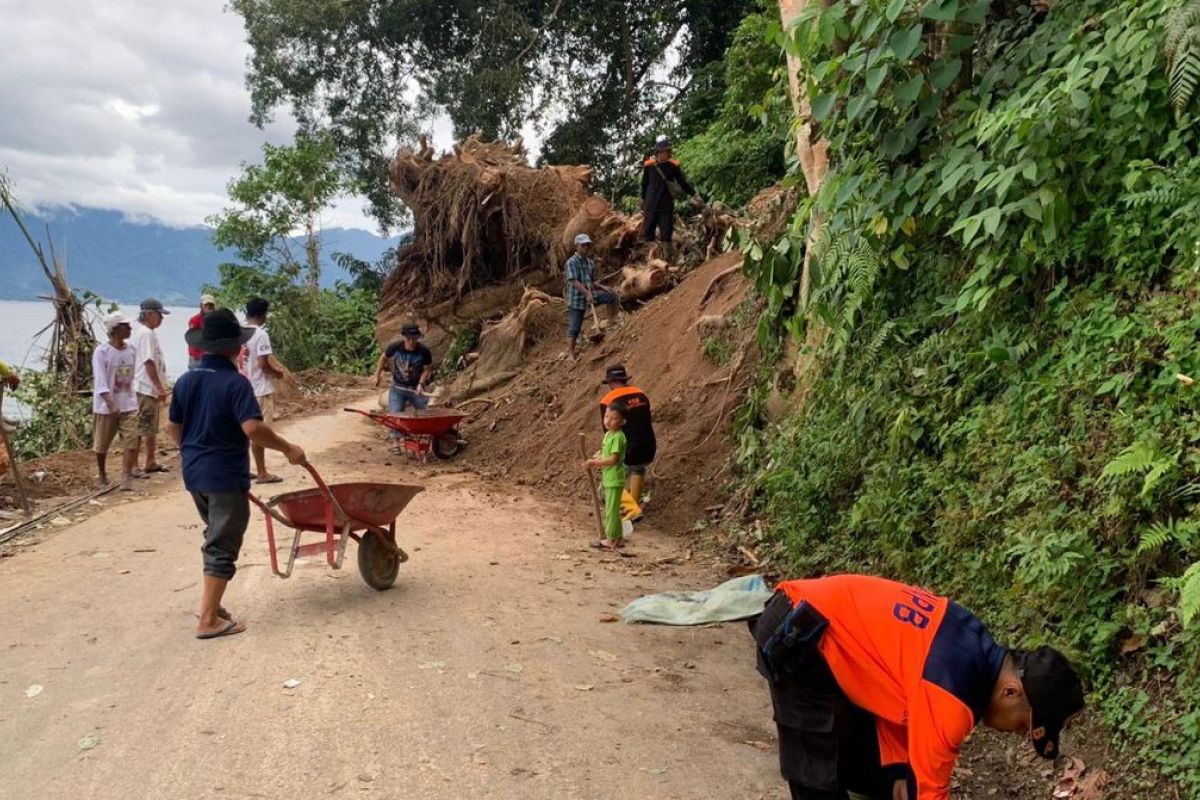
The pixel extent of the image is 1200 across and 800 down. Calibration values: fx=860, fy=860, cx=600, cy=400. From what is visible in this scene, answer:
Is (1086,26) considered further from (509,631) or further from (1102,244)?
(509,631)

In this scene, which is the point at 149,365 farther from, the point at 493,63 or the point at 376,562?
the point at 493,63

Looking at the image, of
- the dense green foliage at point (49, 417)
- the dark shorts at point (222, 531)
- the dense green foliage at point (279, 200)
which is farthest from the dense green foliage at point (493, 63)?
the dark shorts at point (222, 531)

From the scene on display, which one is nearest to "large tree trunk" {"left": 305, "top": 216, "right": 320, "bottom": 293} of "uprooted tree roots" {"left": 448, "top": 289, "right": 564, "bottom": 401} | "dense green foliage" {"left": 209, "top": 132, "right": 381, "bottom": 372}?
"dense green foliage" {"left": 209, "top": 132, "right": 381, "bottom": 372}

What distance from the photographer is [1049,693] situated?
7.70 ft

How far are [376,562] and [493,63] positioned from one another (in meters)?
21.2

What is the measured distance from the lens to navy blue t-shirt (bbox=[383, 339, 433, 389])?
11492mm

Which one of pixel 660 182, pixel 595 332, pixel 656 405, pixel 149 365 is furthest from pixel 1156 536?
pixel 660 182

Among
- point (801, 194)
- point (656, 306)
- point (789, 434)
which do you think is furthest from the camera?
point (656, 306)

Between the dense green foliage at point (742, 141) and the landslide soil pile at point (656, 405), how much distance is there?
393 cm

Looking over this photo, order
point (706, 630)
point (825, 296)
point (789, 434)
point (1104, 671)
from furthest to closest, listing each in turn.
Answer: point (789, 434) < point (825, 296) < point (706, 630) < point (1104, 671)

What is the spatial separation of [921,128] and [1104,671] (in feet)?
12.1

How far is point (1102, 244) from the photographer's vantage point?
4516 mm

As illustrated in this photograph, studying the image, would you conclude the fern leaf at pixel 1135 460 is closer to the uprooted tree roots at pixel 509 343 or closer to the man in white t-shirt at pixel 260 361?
the man in white t-shirt at pixel 260 361

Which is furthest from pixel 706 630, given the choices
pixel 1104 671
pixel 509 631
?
pixel 1104 671
